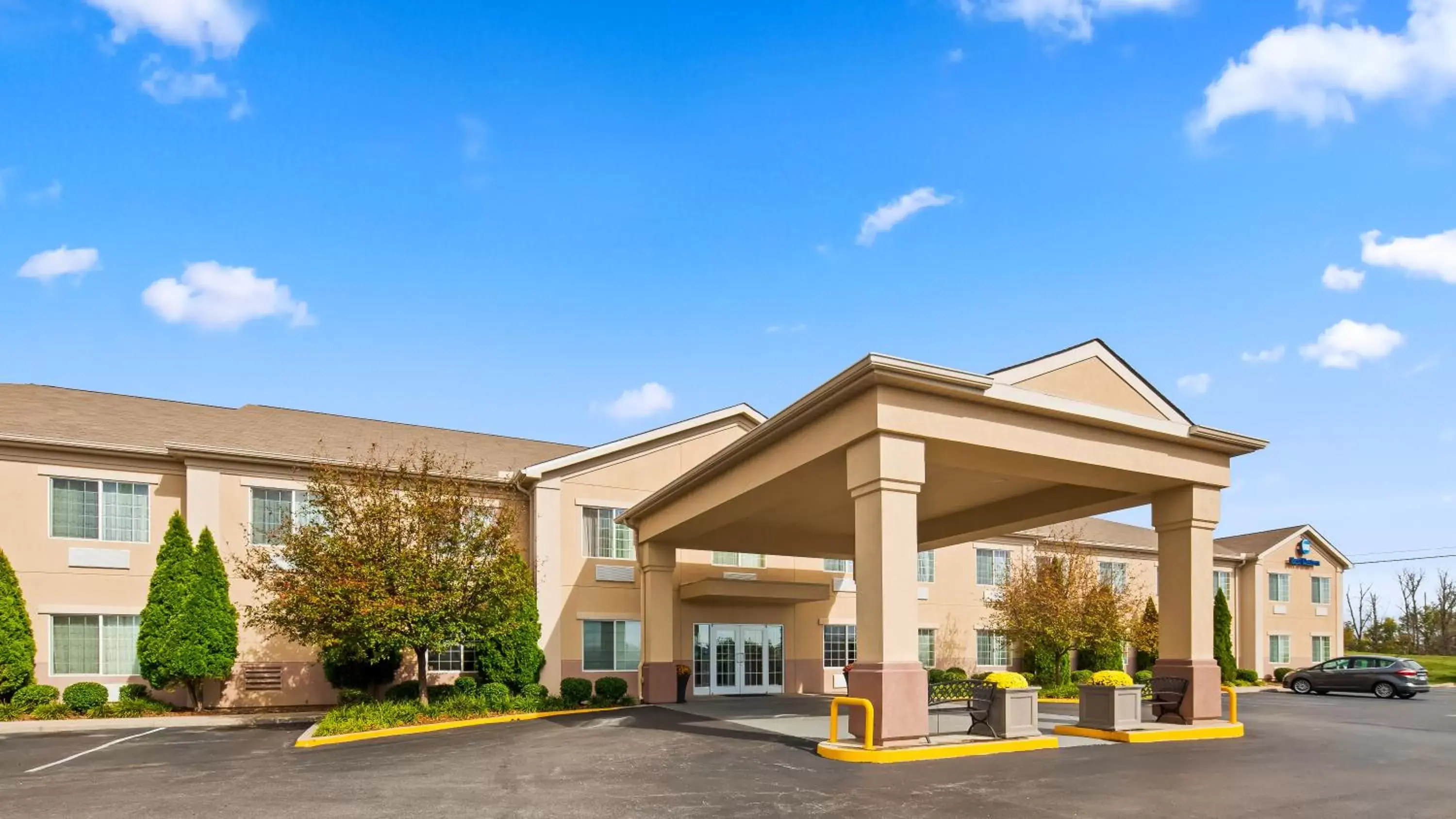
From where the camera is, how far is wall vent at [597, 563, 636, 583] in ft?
88.3

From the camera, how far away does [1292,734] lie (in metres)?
18.1

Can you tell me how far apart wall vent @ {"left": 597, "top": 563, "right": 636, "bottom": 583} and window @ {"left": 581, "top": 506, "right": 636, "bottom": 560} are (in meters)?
0.28

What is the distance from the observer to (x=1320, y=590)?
4538 cm

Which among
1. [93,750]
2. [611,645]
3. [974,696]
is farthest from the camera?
[611,645]

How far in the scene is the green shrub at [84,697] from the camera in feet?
71.4

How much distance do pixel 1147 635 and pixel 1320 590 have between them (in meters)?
17.6

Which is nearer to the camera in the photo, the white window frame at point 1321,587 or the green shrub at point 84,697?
the green shrub at point 84,697

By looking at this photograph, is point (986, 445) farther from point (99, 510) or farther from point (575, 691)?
point (99, 510)

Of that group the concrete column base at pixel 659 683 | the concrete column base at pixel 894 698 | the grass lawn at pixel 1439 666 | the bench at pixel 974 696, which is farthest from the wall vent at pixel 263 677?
the grass lawn at pixel 1439 666

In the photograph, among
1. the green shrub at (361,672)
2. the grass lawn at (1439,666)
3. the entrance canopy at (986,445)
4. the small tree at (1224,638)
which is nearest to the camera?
the entrance canopy at (986,445)

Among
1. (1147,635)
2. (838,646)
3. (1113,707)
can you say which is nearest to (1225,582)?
(1147,635)

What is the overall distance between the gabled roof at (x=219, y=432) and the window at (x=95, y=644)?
3.90 metres

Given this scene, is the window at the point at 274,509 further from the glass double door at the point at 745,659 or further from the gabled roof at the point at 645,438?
the glass double door at the point at 745,659

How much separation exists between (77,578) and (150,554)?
151 cm
